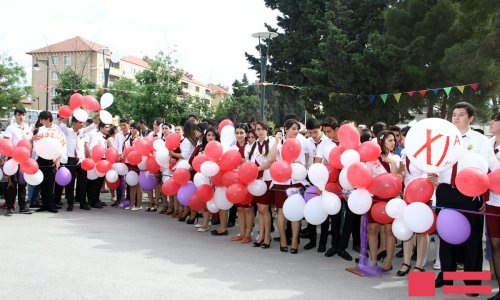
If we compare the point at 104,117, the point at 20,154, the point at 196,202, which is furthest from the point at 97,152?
the point at 196,202

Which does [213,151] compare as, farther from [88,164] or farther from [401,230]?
[88,164]

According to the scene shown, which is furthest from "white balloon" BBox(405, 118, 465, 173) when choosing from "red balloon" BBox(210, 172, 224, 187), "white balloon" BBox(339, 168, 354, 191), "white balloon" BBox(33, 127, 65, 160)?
"white balloon" BBox(33, 127, 65, 160)

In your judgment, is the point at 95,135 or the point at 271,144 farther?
the point at 95,135

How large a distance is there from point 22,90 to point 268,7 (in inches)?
598

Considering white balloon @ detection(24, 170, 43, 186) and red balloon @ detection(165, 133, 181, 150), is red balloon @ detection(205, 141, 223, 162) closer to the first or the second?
red balloon @ detection(165, 133, 181, 150)

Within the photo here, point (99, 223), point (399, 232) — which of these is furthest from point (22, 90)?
point (399, 232)

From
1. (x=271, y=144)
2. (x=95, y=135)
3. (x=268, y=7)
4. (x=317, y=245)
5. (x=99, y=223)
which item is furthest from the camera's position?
(x=268, y=7)

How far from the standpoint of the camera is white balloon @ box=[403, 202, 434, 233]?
4184 millimetres

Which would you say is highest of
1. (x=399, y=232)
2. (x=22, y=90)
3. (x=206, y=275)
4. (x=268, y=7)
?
(x=268, y=7)

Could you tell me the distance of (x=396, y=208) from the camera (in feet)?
14.6

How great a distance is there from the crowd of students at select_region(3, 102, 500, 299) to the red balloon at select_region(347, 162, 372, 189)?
1.42ft

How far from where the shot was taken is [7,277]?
4.38 m

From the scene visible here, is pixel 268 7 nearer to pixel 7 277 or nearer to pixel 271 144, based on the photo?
pixel 271 144

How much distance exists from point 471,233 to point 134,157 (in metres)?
5.66
